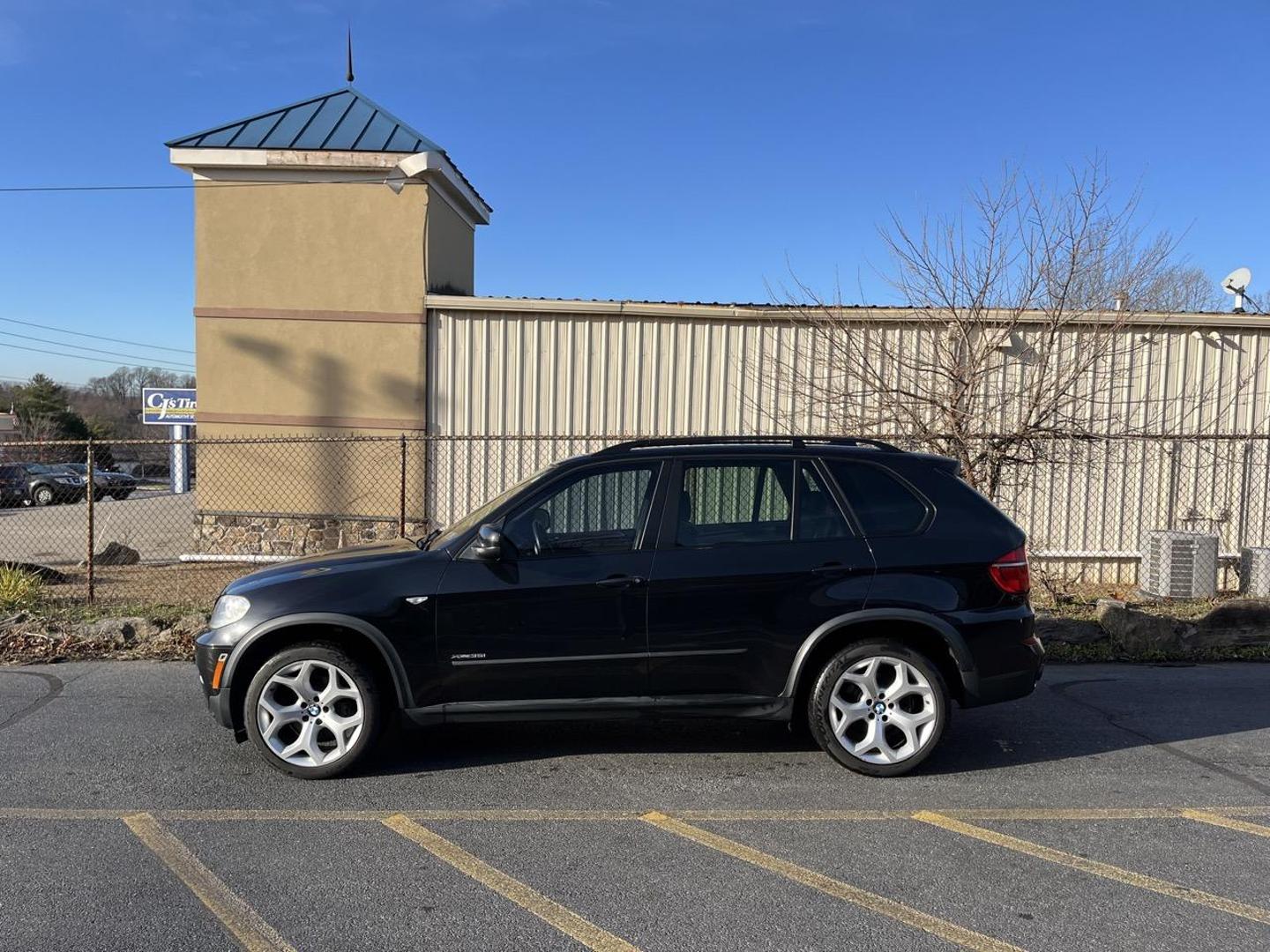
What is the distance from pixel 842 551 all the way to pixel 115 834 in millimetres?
3574

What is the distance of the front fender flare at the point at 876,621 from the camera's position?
183 inches

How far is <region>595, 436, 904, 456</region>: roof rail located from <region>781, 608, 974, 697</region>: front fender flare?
0.91 m

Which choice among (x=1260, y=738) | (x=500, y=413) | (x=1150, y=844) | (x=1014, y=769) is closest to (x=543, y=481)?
(x=1014, y=769)

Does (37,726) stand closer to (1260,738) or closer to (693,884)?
(693,884)

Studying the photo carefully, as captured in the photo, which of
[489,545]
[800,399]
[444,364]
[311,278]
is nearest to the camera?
[489,545]

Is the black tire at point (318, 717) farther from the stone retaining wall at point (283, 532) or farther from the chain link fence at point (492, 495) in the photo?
the stone retaining wall at point (283, 532)

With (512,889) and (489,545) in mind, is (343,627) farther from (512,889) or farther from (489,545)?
(512,889)

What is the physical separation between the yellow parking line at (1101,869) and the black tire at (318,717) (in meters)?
2.67

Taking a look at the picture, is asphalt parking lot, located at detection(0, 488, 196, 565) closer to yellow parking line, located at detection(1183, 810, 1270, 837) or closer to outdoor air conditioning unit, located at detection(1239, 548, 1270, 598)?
yellow parking line, located at detection(1183, 810, 1270, 837)

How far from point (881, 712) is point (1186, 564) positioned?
270 inches

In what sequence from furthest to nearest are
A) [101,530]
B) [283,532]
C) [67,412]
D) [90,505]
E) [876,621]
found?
[67,412]
[101,530]
[283,532]
[90,505]
[876,621]

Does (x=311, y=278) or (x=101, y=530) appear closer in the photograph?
(x=311, y=278)

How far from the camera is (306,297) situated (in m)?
11.9

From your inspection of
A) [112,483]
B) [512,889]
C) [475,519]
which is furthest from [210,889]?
[112,483]
